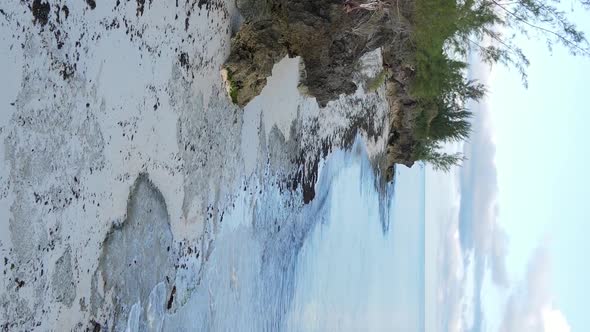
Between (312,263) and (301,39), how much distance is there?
1953mm

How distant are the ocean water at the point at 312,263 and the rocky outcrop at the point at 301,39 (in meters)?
0.75

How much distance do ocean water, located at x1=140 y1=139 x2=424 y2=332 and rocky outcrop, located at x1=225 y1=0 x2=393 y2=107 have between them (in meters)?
0.75

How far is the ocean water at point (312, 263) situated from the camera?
3.99 m

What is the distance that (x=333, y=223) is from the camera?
19.8 feet

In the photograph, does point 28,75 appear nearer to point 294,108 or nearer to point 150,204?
point 150,204

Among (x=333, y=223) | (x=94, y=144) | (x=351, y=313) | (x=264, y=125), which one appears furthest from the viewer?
(x=351, y=313)

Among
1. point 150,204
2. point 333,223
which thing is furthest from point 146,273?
point 333,223

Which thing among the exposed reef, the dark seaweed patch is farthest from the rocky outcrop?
the dark seaweed patch

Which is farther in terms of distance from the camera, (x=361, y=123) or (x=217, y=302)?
(x=361, y=123)

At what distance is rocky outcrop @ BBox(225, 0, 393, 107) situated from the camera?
4016 mm

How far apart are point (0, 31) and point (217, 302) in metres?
2.13

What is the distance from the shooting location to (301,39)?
4309 millimetres

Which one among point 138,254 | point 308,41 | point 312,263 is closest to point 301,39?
point 308,41

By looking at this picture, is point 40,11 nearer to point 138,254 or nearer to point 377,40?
point 138,254
